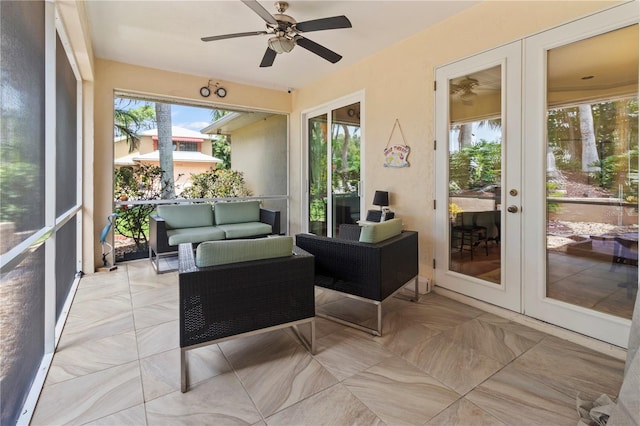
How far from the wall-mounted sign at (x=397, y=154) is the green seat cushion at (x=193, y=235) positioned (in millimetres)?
2520

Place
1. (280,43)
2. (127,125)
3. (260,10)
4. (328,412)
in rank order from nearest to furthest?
(328,412) → (260,10) → (280,43) → (127,125)

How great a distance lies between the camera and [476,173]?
3.05 m

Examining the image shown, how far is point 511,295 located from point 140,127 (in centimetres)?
529

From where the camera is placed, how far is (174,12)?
122 inches

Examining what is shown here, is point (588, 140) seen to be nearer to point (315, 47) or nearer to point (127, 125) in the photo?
point (315, 47)

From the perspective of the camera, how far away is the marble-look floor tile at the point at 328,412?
1.55 metres

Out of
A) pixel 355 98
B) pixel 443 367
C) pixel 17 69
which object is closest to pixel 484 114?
pixel 355 98

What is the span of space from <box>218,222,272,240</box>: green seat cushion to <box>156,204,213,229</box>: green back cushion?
0.28 meters

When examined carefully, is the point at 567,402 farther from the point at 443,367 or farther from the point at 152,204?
the point at 152,204

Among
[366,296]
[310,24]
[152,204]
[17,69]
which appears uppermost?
[310,24]

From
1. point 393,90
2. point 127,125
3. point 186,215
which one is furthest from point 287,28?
point 127,125

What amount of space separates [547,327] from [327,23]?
3.09 m

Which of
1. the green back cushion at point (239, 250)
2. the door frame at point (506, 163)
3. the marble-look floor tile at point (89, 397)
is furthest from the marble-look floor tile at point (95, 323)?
the door frame at point (506, 163)

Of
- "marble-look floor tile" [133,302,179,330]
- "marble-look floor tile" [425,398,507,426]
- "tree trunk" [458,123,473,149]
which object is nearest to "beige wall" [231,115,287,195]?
"marble-look floor tile" [133,302,179,330]
